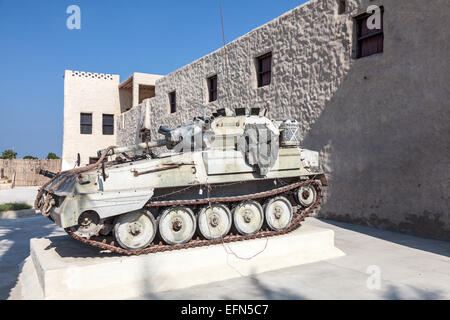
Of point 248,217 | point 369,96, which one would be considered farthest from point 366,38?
point 248,217

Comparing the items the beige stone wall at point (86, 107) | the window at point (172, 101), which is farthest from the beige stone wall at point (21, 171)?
the window at point (172, 101)

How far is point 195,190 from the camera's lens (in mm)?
6188

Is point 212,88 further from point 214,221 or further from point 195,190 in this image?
point 214,221

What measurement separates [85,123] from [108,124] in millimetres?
1422

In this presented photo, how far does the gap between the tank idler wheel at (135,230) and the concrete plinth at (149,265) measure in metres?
0.25

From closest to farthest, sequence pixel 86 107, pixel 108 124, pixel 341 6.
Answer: pixel 341 6
pixel 86 107
pixel 108 124

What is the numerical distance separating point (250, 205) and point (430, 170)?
404cm

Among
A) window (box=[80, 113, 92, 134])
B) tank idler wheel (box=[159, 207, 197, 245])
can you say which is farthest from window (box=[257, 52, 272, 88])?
window (box=[80, 113, 92, 134])

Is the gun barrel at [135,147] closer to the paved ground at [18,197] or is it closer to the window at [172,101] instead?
the paved ground at [18,197]

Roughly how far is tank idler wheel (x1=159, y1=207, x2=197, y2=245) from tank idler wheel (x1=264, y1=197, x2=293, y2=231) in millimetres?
1430

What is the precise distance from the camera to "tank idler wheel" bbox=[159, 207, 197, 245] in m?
5.66

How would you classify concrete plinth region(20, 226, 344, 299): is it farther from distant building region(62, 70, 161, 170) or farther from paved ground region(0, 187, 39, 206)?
distant building region(62, 70, 161, 170)
